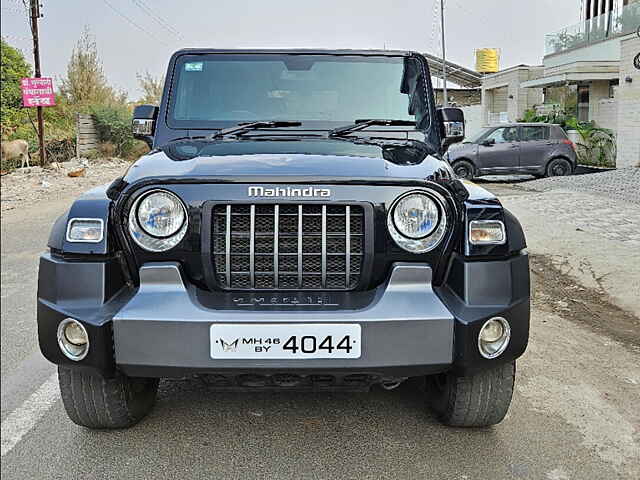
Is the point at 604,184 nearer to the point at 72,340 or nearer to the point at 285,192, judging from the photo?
the point at 285,192

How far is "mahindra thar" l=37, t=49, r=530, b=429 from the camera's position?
288 centimetres

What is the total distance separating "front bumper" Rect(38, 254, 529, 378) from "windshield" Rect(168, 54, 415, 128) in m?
1.61

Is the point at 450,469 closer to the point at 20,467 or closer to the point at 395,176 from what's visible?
the point at 395,176

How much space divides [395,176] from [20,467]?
6.64 feet

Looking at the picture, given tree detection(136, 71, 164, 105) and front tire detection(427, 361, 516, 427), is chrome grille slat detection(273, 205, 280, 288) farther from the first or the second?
tree detection(136, 71, 164, 105)

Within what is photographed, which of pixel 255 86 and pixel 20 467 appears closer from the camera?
pixel 20 467

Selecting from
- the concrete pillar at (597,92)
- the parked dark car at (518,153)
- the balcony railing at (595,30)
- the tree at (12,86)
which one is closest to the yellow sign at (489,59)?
the balcony railing at (595,30)

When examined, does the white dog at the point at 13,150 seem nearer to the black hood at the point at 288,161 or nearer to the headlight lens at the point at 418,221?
the black hood at the point at 288,161

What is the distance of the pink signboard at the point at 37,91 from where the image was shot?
2066 centimetres

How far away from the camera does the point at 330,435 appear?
11.5 ft

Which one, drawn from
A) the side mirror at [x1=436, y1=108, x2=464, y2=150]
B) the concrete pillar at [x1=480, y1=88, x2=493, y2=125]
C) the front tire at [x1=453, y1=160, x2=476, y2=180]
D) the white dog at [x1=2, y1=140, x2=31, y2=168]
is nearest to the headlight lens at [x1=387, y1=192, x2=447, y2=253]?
the side mirror at [x1=436, y1=108, x2=464, y2=150]

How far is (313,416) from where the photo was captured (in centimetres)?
372

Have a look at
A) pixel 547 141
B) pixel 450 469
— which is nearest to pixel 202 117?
pixel 450 469

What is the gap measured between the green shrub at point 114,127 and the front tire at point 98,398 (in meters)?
24.9
